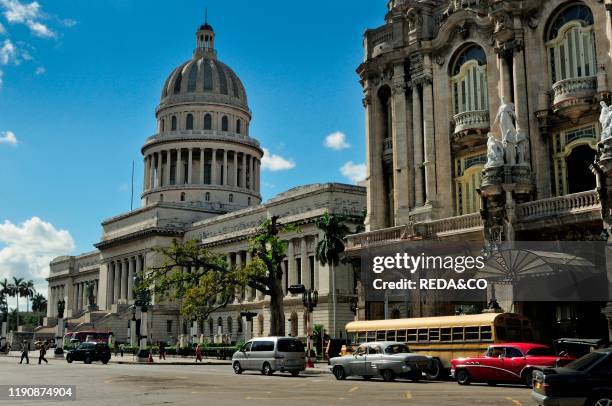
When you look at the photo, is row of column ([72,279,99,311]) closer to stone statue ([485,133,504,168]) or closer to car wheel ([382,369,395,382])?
stone statue ([485,133,504,168])

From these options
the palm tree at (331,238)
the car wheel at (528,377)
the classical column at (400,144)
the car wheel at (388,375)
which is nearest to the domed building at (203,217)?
the palm tree at (331,238)

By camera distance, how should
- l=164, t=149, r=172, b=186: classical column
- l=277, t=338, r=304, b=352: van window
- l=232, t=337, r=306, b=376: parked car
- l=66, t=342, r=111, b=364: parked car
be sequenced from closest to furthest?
1. l=232, t=337, r=306, b=376: parked car
2. l=277, t=338, r=304, b=352: van window
3. l=66, t=342, r=111, b=364: parked car
4. l=164, t=149, r=172, b=186: classical column

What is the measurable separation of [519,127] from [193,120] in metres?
Answer: 90.0

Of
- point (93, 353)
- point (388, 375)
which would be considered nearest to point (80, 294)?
point (93, 353)

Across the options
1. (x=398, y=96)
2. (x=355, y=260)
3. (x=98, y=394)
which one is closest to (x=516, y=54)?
(x=398, y=96)

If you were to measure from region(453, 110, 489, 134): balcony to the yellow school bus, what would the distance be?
13.8 m

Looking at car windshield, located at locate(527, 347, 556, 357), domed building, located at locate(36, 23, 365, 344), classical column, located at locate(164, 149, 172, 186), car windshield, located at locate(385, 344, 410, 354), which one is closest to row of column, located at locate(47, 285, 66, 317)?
domed building, located at locate(36, 23, 365, 344)

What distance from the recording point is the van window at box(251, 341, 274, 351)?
37156mm

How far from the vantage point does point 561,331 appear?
38.4 m

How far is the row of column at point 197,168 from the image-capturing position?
12206 cm

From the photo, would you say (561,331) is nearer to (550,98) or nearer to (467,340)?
(467,340)

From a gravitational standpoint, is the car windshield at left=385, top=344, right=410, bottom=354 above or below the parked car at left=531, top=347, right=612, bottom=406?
above

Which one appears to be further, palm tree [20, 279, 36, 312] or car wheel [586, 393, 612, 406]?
palm tree [20, 279, 36, 312]

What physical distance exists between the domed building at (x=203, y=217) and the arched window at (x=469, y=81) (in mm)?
33423
